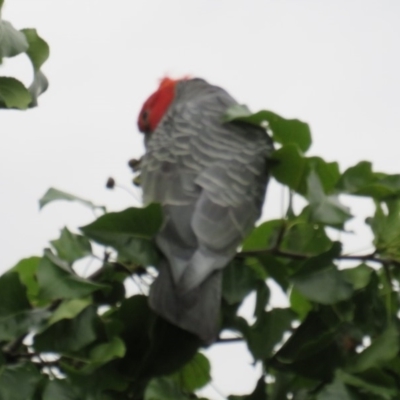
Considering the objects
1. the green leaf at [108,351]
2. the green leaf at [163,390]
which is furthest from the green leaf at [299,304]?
the green leaf at [108,351]

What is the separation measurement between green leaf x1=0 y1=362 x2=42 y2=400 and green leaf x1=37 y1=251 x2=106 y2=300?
0.20m

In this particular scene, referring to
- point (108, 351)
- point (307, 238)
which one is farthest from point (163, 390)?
point (307, 238)

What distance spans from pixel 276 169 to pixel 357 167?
29 centimetres

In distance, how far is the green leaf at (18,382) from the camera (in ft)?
9.00

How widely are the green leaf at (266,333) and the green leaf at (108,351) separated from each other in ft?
1.38

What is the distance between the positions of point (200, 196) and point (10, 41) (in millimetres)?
823

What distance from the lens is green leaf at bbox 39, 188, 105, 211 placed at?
2.99m

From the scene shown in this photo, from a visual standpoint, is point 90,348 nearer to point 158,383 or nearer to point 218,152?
point 158,383

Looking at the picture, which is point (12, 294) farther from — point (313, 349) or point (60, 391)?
point (313, 349)

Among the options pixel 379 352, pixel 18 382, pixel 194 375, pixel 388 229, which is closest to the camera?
pixel 18 382

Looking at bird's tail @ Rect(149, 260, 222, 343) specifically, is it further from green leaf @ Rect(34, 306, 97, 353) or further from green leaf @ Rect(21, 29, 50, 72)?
green leaf @ Rect(21, 29, 50, 72)

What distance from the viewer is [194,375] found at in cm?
329

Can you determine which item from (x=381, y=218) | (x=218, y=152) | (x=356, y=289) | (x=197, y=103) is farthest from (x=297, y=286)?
(x=197, y=103)

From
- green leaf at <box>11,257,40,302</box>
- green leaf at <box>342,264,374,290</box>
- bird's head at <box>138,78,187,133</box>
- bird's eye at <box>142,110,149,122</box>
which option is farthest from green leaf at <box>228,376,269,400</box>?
bird's eye at <box>142,110,149,122</box>
